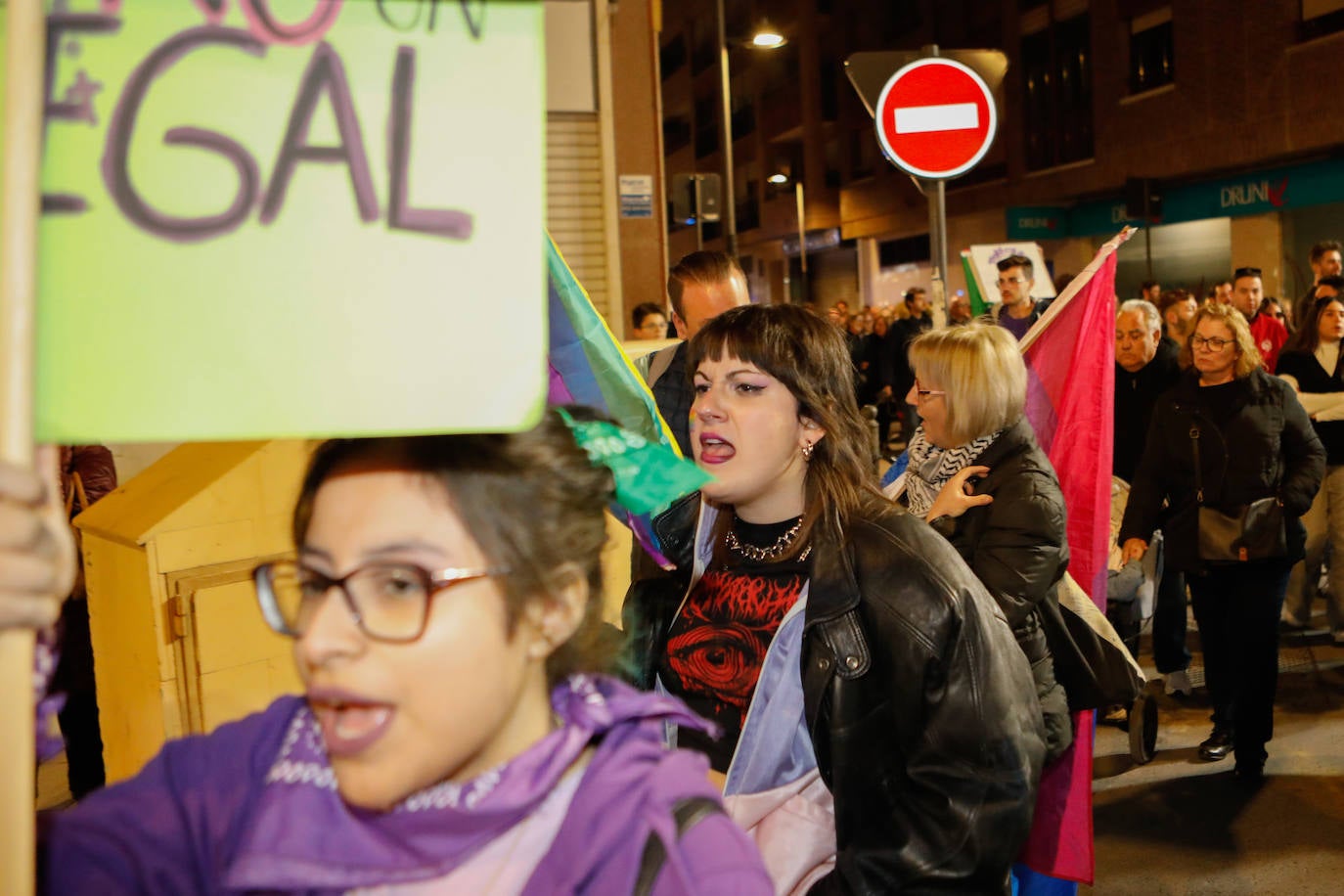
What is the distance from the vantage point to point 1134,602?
18.4 ft

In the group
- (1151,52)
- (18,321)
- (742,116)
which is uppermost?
(742,116)

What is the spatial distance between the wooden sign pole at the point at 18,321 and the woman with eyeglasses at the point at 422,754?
0.29m

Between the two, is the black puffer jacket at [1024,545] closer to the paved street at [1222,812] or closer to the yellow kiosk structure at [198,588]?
the paved street at [1222,812]

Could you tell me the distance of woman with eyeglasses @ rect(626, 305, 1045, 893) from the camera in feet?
6.73

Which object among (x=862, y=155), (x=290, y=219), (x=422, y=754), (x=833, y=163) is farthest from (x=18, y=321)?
(x=833, y=163)

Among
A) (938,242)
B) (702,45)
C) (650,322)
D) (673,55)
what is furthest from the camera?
(673,55)

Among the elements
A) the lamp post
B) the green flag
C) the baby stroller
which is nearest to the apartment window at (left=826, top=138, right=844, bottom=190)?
the lamp post

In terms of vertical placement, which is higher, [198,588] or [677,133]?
[677,133]

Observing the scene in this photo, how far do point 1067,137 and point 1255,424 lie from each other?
22.3 m

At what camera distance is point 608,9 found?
1155 cm

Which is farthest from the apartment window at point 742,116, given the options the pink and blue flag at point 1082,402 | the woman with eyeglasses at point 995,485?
the woman with eyeglasses at point 995,485

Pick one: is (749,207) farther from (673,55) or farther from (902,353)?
(902,353)

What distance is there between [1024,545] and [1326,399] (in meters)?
4.38

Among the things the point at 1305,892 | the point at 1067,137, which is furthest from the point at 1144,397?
the point at 1067,137
